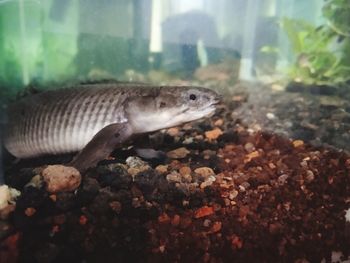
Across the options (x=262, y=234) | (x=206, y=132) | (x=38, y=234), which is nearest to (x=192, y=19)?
(x=206, y=132)

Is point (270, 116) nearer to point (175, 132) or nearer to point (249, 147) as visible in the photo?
point (249, 147)

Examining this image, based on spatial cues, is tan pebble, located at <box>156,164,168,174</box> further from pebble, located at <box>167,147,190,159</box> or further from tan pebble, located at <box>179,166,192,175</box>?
pebble, located at <box>167,147,190,159</box>

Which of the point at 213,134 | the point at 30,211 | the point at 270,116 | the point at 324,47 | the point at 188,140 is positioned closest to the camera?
the point at 30,211

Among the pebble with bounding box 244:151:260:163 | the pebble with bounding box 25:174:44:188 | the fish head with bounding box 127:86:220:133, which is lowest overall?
the pebble with bounding box 244:151:260:163

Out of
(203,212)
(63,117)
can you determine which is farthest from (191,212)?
(63,117)

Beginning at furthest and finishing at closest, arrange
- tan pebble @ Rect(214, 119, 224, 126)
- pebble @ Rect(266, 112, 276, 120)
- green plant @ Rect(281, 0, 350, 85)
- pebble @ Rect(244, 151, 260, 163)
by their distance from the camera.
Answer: green plant @ Rect(281, 0, 350, 85) < pebble @ Rect(266, 112, 276, 120) < tan pebble @ Rect(214, 119, 224, 126) < pebble @ Rect(244, 151, 260, 163)

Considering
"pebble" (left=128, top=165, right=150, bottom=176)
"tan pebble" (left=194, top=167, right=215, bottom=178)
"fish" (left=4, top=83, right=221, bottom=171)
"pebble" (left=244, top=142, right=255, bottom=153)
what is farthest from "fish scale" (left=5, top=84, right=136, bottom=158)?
"pebble" (left=244, top=142, right=255, bottom=153)

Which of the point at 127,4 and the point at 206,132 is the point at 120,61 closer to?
the point at 127,4
